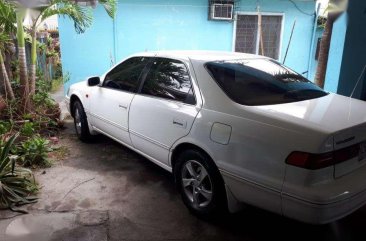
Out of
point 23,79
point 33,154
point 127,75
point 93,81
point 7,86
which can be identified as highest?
point 127,75

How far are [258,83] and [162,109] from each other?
979 millimetres

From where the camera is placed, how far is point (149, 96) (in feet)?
11.8

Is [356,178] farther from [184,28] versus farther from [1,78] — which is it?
[184,28]

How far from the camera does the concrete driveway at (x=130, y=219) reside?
2.89 metres

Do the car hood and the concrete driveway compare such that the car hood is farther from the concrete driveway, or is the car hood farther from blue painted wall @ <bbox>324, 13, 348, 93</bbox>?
blue painted wall @ <bbox>324, 13, 348, 93</bbox>

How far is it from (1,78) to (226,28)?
18.2 ft

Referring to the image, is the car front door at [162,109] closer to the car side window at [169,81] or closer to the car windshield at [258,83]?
the car side window at [169,81]

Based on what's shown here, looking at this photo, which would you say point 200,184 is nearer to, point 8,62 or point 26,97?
point 26,97

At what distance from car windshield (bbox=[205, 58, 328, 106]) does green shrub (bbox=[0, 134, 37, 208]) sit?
232 cm

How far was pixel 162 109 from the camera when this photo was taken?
10.9ft

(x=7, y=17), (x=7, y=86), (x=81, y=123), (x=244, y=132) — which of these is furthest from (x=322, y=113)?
(x=7, y=86)

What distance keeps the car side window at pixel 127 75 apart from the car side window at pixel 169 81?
0.22 meters

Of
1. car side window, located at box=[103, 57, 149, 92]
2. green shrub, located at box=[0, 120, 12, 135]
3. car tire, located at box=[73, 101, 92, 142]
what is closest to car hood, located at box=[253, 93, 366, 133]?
car side window, located at box=[103, 57, 149, 92]

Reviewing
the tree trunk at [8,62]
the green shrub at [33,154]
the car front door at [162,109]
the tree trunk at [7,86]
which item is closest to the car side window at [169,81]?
the car front door at [162,109]
